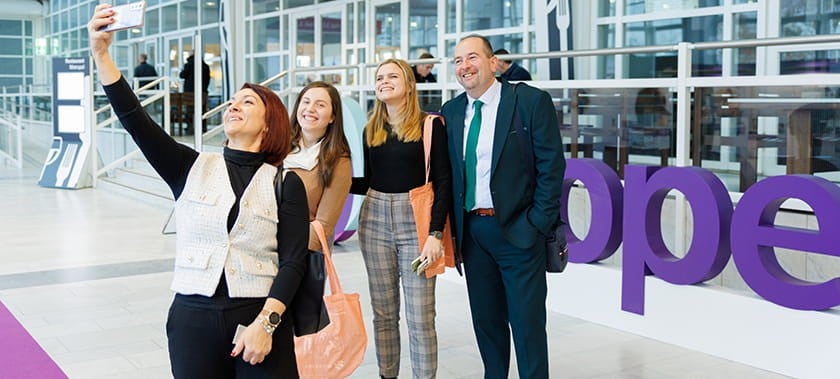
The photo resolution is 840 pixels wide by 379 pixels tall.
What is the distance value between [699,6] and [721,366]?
21.1 ft

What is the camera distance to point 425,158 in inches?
156

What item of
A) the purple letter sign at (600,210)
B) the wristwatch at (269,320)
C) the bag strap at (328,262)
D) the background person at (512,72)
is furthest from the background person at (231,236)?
the background person at (512,72)

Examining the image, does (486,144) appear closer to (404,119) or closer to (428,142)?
(428,142)

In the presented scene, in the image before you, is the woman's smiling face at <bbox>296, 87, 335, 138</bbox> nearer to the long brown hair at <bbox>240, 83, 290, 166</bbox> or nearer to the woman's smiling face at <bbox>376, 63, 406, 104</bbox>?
the woman's smiling face at <bbox>376, 63, 406, 104</bbox>

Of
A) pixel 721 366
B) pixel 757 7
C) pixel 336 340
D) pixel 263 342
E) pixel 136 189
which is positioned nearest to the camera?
pixel 263 342

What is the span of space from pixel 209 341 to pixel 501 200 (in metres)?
1.67

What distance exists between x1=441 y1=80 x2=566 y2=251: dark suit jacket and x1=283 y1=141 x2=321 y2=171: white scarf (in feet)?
2.41

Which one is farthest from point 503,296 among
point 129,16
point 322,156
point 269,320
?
point 129,16

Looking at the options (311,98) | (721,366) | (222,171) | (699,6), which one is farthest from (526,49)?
(222,171)

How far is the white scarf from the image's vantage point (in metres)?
3.71

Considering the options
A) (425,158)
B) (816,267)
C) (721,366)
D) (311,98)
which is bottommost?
(721,366)

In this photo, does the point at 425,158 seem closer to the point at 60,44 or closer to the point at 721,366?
the point at 721,366

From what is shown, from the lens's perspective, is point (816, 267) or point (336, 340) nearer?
point (336, 340)

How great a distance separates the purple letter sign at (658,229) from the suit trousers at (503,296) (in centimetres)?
159
